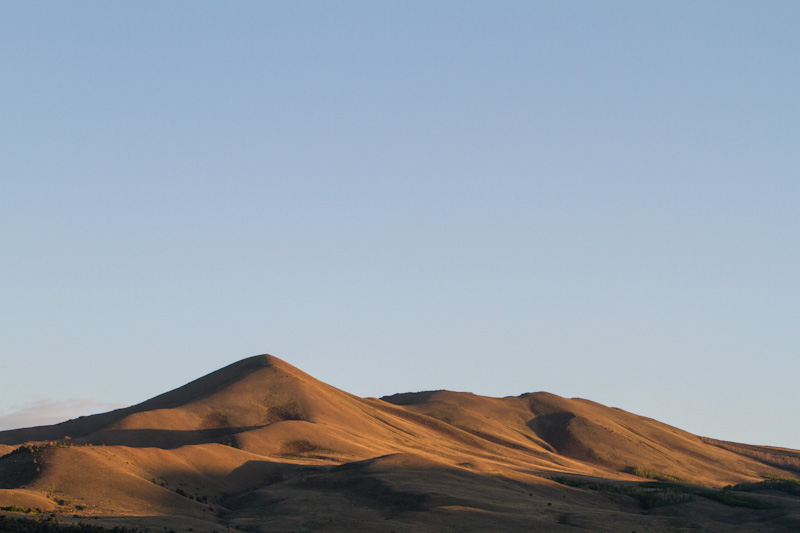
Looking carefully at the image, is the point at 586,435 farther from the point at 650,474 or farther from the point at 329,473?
the point at 329,473

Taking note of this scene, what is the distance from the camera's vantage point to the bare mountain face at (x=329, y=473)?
119ft

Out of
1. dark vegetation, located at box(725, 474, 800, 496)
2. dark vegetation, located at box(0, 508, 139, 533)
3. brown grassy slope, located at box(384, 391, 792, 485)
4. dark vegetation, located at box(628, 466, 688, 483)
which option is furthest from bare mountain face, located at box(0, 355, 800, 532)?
dark vegetation, located at box(0, 508, 139, 533)

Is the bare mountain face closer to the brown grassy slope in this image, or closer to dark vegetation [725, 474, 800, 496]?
dark vegetation [725, 474, 800, 496]

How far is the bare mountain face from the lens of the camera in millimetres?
36406

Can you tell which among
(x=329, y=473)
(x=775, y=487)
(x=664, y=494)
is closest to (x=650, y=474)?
(x=775, y=487)

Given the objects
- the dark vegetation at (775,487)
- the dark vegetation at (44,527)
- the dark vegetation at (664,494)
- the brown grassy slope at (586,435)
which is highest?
the brown grassy slope at (586,435)

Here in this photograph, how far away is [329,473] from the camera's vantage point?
47.4 meters

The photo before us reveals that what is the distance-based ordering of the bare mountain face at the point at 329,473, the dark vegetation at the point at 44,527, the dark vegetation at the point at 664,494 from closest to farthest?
the dark vegetation at the point at 44,527
the bare mountain face at the point at 329,473
the dark vegetation at the point at 664,494

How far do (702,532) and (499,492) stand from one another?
10242mm

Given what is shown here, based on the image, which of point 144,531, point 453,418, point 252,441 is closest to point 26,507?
point 144,531

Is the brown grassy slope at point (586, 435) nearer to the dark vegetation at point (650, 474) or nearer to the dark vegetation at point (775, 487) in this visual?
the dark vegetation at point (650, 474)

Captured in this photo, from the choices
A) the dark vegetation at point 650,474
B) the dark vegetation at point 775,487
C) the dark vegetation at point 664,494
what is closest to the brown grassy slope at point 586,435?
the dark vegetation at point 650,474

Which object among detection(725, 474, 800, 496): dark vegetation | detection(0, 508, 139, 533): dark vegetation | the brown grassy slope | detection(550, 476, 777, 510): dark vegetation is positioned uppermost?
the brown grassy slope

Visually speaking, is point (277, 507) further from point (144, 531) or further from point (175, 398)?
point (175, 398)
